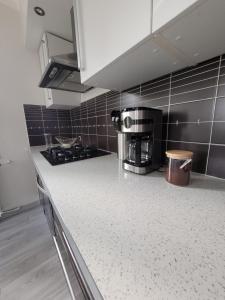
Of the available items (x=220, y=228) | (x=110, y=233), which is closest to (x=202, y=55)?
(x=220, y=228)

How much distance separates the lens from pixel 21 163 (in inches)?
69.6

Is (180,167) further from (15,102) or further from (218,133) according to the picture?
(15,102)

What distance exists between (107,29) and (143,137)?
0.48 metres

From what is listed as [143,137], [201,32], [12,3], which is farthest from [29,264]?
[12,3]

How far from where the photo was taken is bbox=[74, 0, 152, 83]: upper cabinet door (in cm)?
41

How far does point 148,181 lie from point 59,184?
401mm

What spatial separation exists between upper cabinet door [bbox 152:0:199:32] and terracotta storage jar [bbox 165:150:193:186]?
0.41m

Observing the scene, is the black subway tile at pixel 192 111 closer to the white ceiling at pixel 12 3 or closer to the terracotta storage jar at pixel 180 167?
the terracotta storage jar at pixel 180 167

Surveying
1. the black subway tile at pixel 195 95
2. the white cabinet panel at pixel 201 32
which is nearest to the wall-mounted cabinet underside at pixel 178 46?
the white cabinet panel at pixel 201 32

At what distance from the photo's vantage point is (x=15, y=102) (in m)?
1.64

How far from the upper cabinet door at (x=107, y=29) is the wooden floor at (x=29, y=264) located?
132cm

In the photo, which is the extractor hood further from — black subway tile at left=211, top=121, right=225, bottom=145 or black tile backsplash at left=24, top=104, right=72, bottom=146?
black subway tile at left=211, top=121, right=225, bottom=145

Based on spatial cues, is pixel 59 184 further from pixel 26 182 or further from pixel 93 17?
pixel 26 182

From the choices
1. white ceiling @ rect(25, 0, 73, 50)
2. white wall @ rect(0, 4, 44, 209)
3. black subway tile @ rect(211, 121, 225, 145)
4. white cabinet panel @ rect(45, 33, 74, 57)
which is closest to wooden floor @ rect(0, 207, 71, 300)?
white wall @ rect(0, 4, 44, 209)
